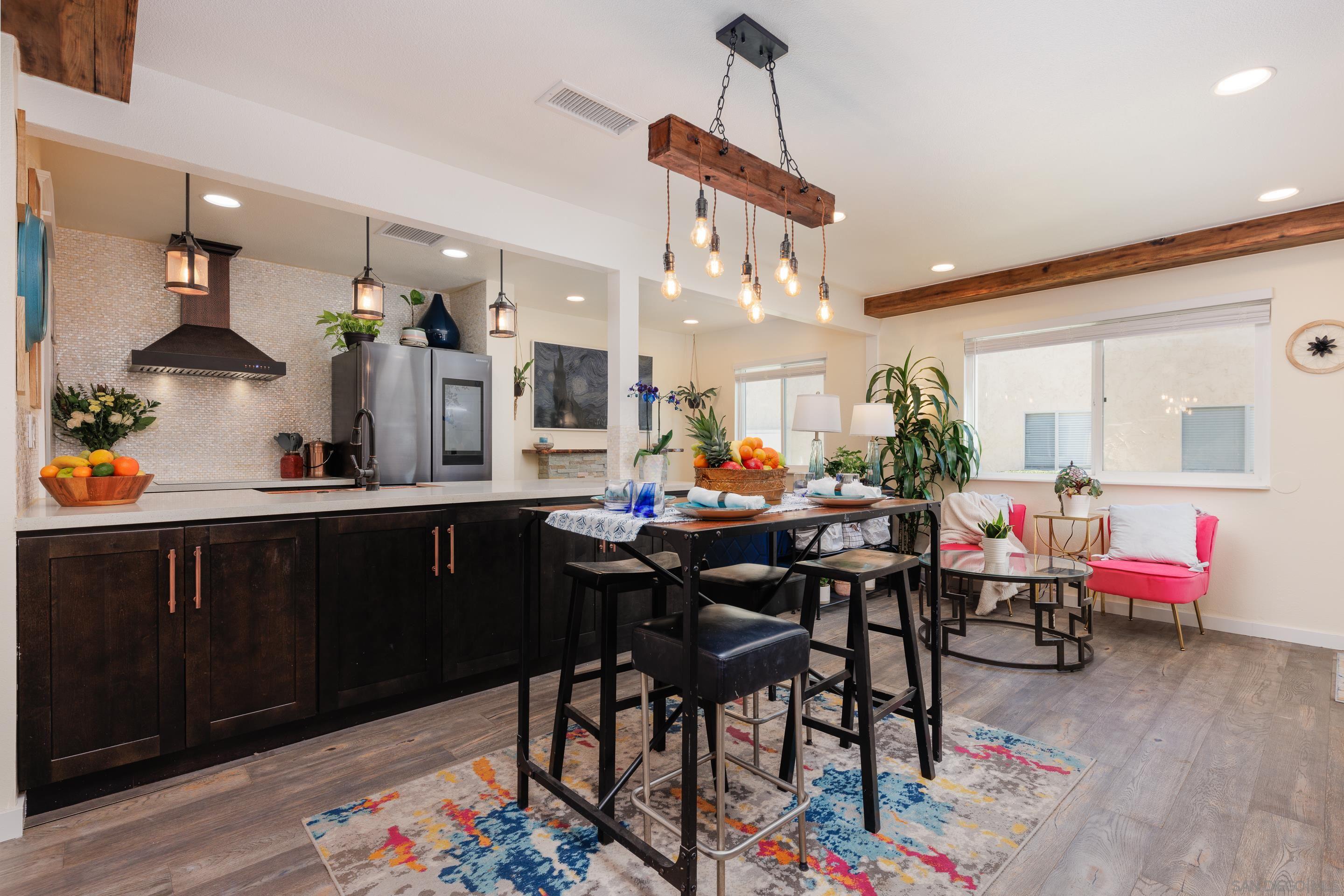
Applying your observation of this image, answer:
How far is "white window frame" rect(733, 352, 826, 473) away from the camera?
6.55m

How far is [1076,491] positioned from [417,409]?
4720mm

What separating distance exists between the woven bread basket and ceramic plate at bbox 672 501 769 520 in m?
0.11

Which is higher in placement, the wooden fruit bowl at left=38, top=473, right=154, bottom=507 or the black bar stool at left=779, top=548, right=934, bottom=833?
the wooden fruit bowl at left=38, top=473, right=154, bottom=507

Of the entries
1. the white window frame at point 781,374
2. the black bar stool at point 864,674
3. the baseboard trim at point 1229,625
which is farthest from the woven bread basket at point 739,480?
the white window frame at point 781,374

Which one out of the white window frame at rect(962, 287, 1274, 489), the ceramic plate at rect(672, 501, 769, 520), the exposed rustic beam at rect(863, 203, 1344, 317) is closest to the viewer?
the ceramic plate at rect(672, 501, 769, 520)

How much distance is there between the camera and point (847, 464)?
17.5 feet

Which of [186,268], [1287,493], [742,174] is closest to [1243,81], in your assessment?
[742,174]

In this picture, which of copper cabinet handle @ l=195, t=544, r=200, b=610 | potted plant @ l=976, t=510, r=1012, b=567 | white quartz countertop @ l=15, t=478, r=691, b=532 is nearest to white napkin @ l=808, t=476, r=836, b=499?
white quartz countertop @ l=15, t=478, r=691, b=532

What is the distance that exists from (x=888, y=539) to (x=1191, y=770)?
2872mm

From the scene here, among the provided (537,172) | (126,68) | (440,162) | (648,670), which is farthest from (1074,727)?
(126,68)

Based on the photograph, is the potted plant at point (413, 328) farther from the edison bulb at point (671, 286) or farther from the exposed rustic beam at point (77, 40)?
the edison bulb at point (671, 286)

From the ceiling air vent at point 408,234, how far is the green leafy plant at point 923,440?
11.5ft

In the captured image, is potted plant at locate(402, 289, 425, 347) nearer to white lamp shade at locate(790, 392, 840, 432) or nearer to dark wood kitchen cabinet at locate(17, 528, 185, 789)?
white lamp shade at locate(790, 392, 840, 432)

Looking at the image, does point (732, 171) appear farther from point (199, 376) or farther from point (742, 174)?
point (199, 376)
